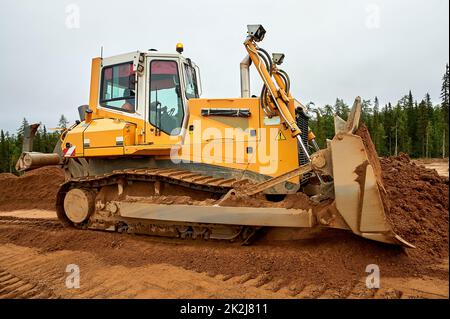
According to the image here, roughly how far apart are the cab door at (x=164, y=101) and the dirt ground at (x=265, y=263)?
5.71ft

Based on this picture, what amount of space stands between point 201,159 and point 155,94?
1482 millimetres

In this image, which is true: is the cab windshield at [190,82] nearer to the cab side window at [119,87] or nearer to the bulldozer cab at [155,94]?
the bulldozer cab at [155,94]

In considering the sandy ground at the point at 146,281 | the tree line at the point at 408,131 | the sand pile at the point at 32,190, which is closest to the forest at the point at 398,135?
the tree line at the point at 408,131

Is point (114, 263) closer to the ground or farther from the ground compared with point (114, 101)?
closer to the ground

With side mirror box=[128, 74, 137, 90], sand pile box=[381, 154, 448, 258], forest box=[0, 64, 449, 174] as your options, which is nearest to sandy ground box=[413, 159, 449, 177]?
sand pile box=[381, 154, 448, 258]

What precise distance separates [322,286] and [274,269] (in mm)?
638

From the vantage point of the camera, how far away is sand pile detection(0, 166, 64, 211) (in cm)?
1243

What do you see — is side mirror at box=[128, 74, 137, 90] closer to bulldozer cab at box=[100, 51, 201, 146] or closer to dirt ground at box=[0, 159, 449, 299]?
bulldozer cab at box=[100, 51, 201, 146]

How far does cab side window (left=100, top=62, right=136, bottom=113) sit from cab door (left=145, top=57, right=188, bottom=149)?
341 millimetres

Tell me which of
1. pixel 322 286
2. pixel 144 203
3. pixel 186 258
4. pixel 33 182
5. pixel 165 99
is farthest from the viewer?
pixel 33 182

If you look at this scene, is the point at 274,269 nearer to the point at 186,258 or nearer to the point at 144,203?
the point at 186,258

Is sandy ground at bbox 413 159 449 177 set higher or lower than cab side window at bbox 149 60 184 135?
lower
